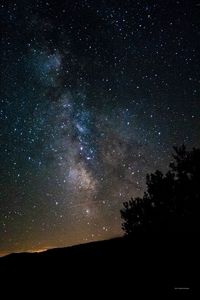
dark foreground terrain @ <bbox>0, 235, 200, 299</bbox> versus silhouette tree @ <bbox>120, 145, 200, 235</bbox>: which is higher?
silhouette tree @ <bbox>120, 145, 200, 235</bbox>

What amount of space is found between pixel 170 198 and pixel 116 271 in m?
12.5

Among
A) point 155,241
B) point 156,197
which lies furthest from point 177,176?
point 155,241

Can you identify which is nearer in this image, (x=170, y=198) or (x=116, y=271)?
(x=116, y=271)

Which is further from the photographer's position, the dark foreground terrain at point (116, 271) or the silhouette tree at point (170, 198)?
the silhouette tree at point (170, 198)

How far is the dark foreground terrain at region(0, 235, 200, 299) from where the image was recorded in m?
4.31

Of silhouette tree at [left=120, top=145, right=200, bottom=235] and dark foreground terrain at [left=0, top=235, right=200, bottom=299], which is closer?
dark foreground terrain at [left=0, top=235, right=200, bottom=299]

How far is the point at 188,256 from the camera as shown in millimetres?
4332

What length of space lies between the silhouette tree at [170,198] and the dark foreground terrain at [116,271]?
35.5 ft

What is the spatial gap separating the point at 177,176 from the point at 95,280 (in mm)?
12996

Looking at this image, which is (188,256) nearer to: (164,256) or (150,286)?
(164,256)

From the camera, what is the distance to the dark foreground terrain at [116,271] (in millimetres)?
4309

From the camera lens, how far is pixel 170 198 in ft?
54.5

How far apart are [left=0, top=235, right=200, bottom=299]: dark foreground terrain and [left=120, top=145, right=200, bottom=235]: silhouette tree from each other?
425 inches

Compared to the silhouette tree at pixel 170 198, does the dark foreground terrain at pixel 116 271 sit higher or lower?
Answer: lower
